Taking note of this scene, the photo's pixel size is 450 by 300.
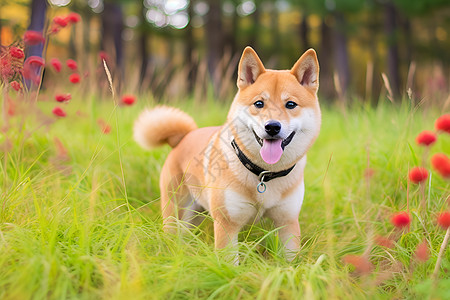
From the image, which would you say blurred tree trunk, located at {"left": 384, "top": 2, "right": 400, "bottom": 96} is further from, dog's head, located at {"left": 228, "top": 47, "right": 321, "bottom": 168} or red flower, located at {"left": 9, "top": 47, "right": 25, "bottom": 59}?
red flower, located at {"left": 9, "top": 47, "right": 25, "bottom": 59}

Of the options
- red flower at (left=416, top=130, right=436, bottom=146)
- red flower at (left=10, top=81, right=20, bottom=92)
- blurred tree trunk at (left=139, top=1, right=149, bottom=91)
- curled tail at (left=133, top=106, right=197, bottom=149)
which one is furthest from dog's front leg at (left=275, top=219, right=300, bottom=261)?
blurred tree trunk at (left=139, top=1, right=149, bottom=91)

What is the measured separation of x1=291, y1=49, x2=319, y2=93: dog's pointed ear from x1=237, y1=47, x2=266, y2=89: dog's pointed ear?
0.67 ft

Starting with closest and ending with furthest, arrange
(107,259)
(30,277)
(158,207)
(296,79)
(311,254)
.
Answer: (30,277) < (107,259) < (311,254) < (296,79) < (158,207)

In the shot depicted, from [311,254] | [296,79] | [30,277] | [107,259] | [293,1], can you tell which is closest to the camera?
[30,277]

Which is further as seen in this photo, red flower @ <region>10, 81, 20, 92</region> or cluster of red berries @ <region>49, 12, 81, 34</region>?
cluster of red berries @ <region>49, 12, 81, 34</region>

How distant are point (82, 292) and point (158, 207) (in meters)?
1.28

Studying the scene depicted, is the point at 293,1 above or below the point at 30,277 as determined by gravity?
above

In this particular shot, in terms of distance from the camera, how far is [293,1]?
427 inches

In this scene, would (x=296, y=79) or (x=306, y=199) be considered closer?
(x=296, y=79)

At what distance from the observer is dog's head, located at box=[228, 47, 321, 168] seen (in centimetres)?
201

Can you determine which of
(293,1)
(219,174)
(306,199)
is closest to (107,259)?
(219,174)

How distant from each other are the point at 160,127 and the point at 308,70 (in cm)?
109

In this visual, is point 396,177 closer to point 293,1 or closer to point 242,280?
point 242,280

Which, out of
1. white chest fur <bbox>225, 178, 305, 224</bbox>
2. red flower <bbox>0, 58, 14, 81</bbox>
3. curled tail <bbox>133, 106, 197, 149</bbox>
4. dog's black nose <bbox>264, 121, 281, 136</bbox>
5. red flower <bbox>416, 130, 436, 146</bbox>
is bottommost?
white chest fur <bbox>225, 178, 305, 224</bbox>
